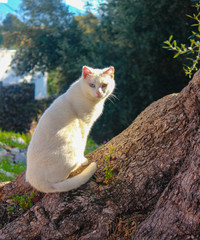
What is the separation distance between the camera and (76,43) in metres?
7.31

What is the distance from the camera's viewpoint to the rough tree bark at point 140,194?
2.12 meters

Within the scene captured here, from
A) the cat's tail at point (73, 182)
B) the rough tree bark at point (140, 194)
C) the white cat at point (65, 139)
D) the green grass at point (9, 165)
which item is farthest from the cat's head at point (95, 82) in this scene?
the green grass at point (9, 165)

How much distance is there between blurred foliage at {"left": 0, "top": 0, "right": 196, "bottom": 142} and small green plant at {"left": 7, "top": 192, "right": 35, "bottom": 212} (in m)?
3.86

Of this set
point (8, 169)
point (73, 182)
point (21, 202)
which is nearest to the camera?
point (73, 182)

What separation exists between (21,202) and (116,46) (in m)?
4.81

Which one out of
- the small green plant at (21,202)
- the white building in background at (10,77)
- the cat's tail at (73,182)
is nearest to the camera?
the cat's tail at (73,182)

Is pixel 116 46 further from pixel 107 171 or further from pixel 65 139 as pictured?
pixel 107 171

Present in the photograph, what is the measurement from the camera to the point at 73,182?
2.62 m

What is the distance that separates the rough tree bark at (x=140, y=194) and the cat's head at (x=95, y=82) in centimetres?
61

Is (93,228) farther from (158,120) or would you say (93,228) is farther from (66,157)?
(158,120)

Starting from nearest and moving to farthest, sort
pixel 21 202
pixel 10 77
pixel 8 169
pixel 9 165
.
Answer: pixel 21 202 → pixel 8 169 → pixel 9 165 → pixel 10 77

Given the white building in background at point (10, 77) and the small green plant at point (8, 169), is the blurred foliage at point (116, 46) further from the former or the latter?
the small green plant at point (8, 169)

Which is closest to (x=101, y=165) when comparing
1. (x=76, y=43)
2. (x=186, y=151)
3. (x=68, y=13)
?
(x=186, y=151)

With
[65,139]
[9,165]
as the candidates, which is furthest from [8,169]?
[65,139]
